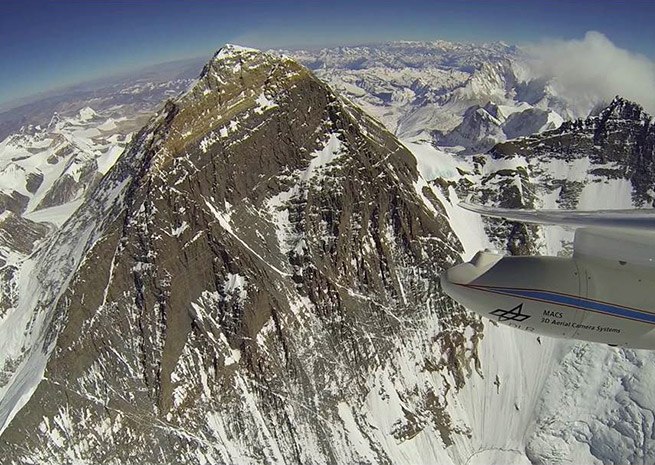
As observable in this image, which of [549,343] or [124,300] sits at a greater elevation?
[124,300]

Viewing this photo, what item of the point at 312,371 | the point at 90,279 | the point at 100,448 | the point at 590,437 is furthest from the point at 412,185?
the point at 100,448

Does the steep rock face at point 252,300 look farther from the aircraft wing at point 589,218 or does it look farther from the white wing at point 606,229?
the aircraft wing at point 589,218

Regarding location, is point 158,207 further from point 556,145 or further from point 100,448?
point 556,145

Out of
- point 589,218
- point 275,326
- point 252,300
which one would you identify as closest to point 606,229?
point 589,218

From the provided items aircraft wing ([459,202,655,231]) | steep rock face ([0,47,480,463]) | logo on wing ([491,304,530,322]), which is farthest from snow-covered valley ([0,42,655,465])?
aircraft wing ([459,202,655,231])

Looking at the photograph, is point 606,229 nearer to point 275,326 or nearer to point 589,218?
point 589,218

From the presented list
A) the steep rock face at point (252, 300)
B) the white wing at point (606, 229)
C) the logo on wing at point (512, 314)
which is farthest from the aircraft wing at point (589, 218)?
the steep rock face at point (252, 300)

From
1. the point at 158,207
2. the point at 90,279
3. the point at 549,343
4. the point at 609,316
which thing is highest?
the point at 609,316

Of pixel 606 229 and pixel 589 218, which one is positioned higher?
pixel 589 218
